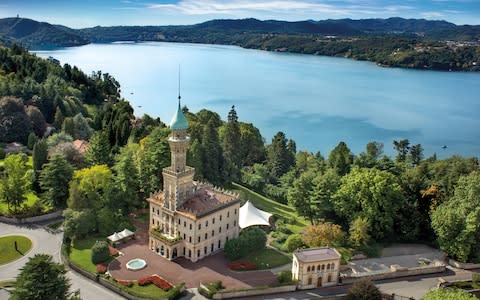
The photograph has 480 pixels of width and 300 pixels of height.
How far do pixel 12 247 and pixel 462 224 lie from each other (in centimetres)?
3869

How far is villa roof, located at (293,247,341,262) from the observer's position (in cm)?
3594

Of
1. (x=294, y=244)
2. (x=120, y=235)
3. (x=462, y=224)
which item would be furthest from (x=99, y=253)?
(x=462, y=224)

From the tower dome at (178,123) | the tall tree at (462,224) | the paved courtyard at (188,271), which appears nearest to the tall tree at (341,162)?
the tall tree at (462,224)

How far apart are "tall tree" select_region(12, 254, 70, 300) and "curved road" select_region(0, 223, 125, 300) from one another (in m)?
6.65

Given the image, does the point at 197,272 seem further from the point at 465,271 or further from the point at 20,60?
the point at 20,60

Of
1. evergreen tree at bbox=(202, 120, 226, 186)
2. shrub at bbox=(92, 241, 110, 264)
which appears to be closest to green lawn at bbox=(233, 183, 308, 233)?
evergreen tree at bbox=(202, 120, 226, 186)

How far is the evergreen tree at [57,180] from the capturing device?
47.2 metres

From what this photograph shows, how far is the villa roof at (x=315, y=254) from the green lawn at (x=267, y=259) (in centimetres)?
367

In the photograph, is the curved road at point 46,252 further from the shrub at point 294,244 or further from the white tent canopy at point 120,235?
the shrub at point 294,244

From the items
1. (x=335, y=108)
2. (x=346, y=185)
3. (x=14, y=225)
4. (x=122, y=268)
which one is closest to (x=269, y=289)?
(x=122, y=268)

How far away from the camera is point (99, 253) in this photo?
3794 centimetres

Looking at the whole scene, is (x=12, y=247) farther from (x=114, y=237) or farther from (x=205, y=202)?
(x=205, y=202)

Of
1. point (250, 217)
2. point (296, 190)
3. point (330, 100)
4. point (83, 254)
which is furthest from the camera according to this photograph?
point (330, 100)

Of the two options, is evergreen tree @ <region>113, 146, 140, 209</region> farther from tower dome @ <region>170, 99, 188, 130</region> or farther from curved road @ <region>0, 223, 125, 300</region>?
tower dome @ <region>170, 99, 188, 130</region>
